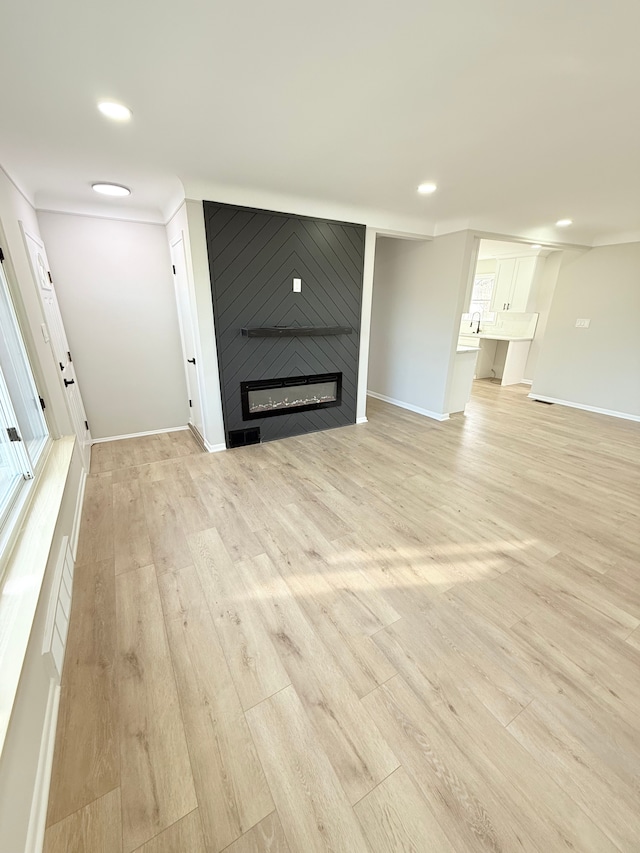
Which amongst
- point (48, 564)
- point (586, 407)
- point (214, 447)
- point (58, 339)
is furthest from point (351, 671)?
point (586, 407)

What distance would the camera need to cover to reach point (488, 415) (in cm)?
472

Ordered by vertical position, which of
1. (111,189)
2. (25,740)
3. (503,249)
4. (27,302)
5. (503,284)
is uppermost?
(503,249)

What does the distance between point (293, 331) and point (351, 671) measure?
298 centimetres

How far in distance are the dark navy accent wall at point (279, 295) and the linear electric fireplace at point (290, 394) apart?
0.06 m

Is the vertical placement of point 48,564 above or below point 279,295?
below

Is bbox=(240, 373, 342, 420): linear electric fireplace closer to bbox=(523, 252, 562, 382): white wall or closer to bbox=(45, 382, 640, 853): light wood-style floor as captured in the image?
bbox=(45, 382, 640, 853): light wood-style floor

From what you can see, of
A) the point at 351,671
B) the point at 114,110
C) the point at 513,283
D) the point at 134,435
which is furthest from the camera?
the point at 513,283

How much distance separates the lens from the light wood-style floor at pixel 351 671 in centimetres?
101

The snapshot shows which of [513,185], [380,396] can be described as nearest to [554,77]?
[513,185]

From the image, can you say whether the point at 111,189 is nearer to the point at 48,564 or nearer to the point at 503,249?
the point at 48,564

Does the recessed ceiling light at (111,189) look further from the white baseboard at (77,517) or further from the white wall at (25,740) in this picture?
the white wall at (25,740)

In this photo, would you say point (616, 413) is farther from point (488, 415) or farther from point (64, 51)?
point (64, 51)

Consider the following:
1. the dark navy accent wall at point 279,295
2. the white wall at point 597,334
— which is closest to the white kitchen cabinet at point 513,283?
the white wall at point 597,334

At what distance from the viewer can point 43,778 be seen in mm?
1035
